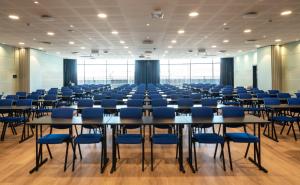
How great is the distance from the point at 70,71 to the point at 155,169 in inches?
910

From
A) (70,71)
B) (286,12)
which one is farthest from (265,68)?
(70,71)

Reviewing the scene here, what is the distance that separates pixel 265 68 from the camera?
17.1 m

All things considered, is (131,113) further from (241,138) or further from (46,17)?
(46,17)

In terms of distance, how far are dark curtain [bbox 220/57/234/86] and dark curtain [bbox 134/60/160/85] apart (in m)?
7.41

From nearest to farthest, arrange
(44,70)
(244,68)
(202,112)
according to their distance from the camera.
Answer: (202,112) → (44,70) → (244,68)

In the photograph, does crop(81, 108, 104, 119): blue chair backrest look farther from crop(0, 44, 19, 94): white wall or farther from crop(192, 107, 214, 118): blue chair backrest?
crop(0, 44, 19, 94): white wall

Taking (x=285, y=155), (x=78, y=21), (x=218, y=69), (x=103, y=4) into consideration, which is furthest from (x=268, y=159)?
(x=218, y=69)

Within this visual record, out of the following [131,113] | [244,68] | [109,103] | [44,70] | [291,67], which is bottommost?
[131,113]

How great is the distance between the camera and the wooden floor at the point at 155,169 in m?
4.12

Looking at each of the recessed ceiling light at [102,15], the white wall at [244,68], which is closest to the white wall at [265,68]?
the white wall at [244,68]

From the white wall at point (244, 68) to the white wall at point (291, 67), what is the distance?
4.04 m

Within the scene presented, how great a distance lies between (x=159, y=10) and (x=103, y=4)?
1.73m

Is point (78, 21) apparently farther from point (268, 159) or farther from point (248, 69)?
point (248, 69)

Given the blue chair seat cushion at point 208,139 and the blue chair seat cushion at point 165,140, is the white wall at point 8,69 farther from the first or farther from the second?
the blue chair seat cushion at point 208,139
